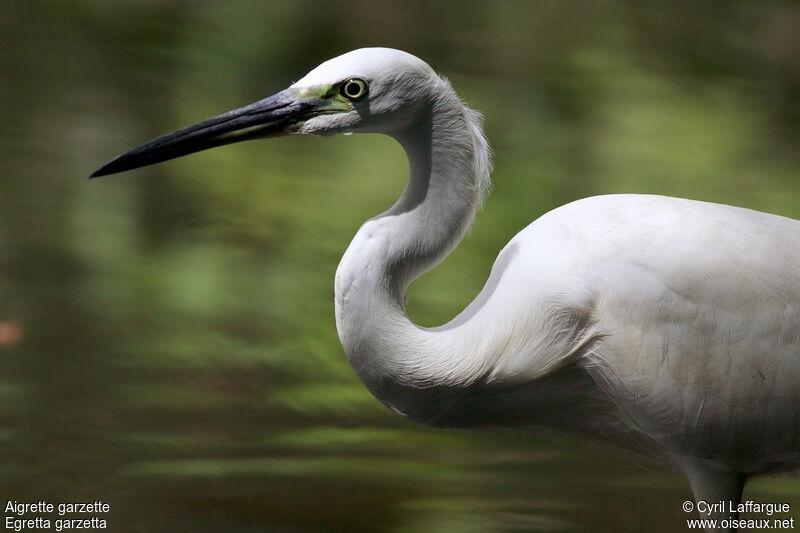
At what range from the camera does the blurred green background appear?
3.48m

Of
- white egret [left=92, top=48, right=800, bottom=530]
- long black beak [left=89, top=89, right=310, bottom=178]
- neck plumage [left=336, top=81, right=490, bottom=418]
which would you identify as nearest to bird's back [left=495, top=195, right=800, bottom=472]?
white egret [left=92, top=48, right=800, bottom=530]

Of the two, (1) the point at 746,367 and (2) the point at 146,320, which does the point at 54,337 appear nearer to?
(2) the point at 146,320

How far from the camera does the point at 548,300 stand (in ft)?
6.24

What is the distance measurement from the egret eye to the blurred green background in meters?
1.54

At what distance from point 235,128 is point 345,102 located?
0.66 ft

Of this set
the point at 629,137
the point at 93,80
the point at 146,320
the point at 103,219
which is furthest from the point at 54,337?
the point at 629,137

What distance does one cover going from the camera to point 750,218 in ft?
6.82

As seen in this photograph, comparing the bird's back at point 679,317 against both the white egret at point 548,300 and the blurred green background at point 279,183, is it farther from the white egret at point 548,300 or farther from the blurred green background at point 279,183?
the blurred green background at point 279,183

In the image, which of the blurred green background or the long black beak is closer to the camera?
the long black beak

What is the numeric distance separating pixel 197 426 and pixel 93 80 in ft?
7.41

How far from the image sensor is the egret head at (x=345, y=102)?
72.1 inches

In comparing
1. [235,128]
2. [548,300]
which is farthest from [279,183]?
[548,300]

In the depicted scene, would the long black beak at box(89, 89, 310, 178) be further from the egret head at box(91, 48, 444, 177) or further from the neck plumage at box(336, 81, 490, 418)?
the neck plumage at box(336, 81, 490, 418)

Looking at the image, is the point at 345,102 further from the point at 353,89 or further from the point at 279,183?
the point at 279,183
